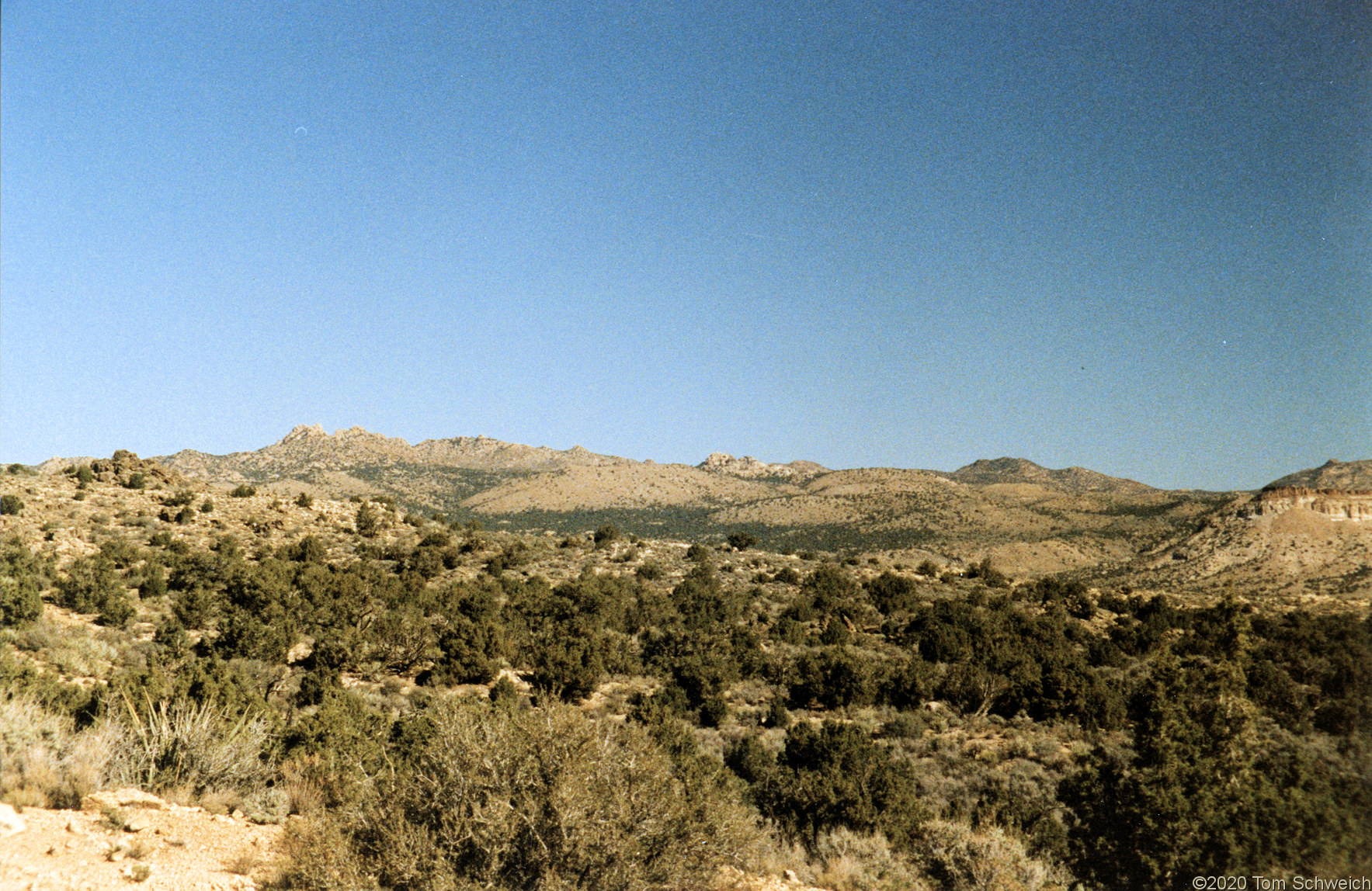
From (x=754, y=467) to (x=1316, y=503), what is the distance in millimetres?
114706

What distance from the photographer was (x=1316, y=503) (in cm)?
5022

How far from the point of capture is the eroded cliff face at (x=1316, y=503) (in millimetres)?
45875

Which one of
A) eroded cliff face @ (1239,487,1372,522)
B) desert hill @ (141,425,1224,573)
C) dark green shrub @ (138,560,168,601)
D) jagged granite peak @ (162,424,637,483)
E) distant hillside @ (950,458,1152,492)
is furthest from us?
distant hillside @ (950,458,1152,492)

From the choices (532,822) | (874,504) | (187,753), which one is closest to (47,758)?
(187,753)

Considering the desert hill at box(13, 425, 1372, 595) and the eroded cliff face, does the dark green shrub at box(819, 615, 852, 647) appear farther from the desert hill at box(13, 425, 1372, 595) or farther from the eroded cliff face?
the eroded cliff face

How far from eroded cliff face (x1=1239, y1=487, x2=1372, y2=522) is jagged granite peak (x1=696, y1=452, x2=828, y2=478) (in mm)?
89068

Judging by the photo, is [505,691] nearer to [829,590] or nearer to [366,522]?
[829,590]

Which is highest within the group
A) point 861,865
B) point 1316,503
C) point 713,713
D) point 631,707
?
point 1316,503

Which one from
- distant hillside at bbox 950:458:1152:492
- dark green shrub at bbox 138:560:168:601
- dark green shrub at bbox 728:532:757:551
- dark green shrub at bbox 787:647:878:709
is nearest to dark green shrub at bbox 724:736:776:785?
dark green shrub at bbox 787:647:878:709

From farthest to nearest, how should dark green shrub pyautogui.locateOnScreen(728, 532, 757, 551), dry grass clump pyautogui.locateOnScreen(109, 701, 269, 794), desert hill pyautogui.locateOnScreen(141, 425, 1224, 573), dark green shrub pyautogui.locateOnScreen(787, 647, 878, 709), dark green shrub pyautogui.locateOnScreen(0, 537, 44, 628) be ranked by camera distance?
desert hill pyautogui.locateOnScreen(141, 425, 1224, 573) → dark green shrub pyautogui.locateOnScreen(728, 532, 757, 551) → dark green shrub pyautogui.locateOnScreen(787, 647, 878, 709) → dark green shrub pyautogui.locateOnScreen(0, 537, 44, 628) → dry grass clump pyautogui.locateOnScreen(109, 701, 269, 794)

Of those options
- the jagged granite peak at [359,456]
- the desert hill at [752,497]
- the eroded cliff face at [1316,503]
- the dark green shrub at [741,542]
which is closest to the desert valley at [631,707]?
the eroded cliff face at [1316,503]

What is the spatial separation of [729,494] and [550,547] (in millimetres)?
73986

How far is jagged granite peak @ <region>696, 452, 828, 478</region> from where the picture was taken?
150 meters

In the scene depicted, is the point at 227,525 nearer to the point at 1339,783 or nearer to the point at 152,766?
the point at 152,766
